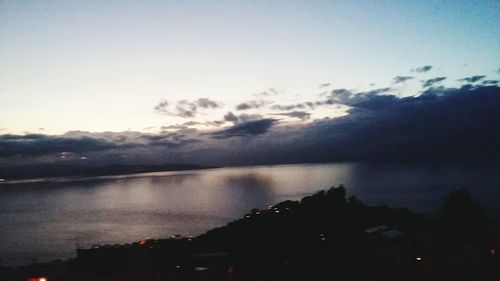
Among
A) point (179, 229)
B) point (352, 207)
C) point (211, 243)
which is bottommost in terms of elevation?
point (179, 229)

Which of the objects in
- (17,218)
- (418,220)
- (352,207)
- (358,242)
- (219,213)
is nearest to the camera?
(358,242)

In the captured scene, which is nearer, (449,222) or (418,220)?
(449,222)

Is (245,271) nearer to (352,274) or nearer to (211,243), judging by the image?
(352,274)

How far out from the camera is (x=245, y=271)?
41.7ft

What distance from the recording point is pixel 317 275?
1304 cm

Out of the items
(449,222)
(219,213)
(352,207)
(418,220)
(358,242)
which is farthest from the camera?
(219,213)

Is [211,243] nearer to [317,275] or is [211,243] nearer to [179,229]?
[317,275]

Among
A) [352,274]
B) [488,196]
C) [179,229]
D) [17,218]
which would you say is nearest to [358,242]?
[352,274]

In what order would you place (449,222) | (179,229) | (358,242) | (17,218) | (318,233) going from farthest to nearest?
(17,218) < (179,229) < (318,233) < (449,222) < (358,242)

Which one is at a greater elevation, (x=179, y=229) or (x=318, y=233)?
(x=318, y=233)

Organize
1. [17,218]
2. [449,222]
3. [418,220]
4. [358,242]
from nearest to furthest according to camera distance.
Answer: [358,242] < [449,222] < [418,220] < [17,218]

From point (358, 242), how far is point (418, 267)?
154 inches

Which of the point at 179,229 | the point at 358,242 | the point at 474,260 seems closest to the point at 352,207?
the point at 358,242

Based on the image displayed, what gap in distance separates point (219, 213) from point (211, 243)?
170 ft
